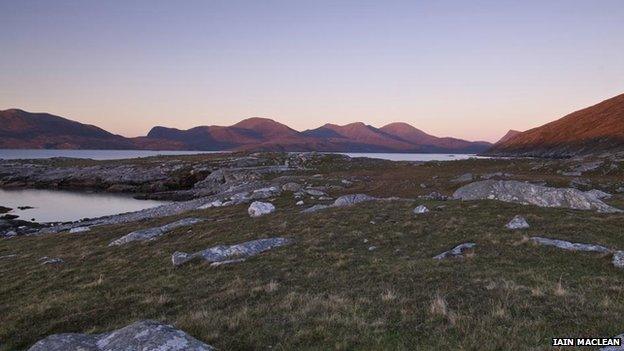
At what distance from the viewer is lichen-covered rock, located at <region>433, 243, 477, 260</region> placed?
19.2 metres

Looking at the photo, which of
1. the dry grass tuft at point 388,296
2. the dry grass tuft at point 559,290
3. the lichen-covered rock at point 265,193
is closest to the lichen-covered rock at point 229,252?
the dry grass tuft at point 388,296

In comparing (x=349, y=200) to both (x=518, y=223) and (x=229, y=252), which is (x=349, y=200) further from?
(x=229, y=252)

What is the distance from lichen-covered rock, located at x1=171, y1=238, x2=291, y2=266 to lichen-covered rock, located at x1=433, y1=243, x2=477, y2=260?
9381 mm

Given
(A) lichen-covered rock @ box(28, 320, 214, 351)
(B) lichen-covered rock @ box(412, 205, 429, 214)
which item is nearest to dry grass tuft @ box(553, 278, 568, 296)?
(A) lichen-covered rock @ box(28, 320, 214, 351)

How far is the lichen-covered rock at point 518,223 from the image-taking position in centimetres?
2333

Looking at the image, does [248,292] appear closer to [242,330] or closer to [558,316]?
[242,330]

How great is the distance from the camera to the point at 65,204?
7606cm

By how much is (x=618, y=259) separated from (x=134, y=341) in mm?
17723

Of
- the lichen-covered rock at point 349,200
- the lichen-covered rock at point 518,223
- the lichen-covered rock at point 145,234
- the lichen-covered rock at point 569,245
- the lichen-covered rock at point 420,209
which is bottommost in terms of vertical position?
the lichen-covered rock at point 145,234

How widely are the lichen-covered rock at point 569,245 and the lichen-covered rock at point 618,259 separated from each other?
1.20 meters

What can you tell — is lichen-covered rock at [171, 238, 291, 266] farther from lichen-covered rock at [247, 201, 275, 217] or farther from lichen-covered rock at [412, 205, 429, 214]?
lichen-covered rock at [247, 201, 275, 217]

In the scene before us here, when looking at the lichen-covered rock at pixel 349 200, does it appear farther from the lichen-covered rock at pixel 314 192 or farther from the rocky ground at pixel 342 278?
the lichen-covered rock at pixel 314 192

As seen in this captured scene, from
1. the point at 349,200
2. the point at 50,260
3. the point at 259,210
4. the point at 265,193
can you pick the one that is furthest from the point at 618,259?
the point at 265,193

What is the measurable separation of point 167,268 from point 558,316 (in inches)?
695
